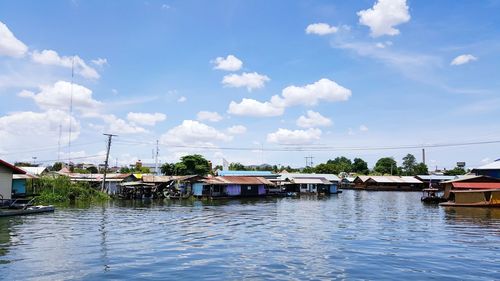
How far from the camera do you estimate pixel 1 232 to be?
76.1 ft

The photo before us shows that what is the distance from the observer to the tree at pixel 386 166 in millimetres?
143775

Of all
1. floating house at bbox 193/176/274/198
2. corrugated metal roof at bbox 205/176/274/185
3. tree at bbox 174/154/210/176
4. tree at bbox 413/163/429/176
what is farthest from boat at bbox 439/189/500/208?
tree at bbox 413/163/429/176

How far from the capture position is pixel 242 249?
62.1ft

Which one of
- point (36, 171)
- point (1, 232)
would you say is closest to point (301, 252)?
point (1, 232)

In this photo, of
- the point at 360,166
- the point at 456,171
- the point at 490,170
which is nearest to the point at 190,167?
the point at 490,170

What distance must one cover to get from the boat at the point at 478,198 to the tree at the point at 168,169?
65115 mm

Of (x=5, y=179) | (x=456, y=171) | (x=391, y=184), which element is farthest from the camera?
(x=456, y=171)

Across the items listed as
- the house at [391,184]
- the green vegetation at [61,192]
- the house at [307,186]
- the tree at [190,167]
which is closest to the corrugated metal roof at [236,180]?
the house at [307,186]

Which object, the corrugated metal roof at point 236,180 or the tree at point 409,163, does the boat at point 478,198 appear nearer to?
the corrugated metal roof at point 236,180

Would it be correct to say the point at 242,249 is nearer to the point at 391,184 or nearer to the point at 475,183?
the point at 475,183

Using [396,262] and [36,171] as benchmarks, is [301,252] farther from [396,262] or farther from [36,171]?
[36,171]

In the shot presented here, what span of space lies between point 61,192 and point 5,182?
37.7 ft

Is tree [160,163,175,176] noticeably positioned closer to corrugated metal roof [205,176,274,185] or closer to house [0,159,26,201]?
corrugated metal roof [205,176,274,185]

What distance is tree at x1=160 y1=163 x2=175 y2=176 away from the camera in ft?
319
